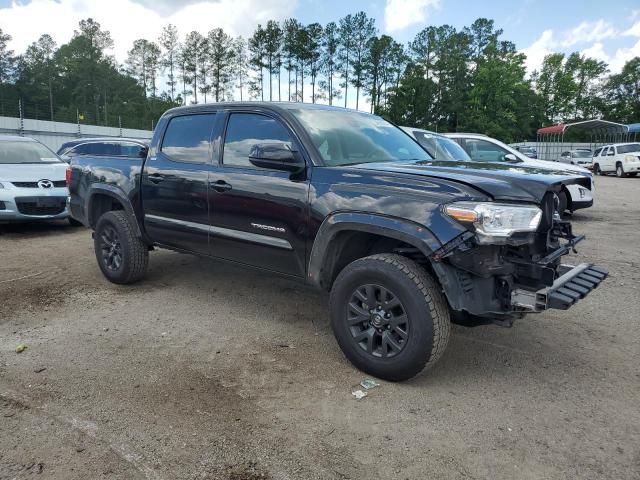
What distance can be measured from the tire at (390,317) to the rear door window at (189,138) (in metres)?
1.91

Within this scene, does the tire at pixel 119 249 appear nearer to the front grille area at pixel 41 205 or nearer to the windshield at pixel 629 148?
the front grille area at pixel 41 205

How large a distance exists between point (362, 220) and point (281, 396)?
1.21 metres

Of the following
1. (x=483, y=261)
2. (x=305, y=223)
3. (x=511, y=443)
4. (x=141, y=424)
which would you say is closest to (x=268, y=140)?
(x=305, y=223)

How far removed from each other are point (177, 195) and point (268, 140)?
1.11 m

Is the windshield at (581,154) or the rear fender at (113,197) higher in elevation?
the windshield at (581,154)

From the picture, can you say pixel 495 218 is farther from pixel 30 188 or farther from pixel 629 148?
pixel 629 148

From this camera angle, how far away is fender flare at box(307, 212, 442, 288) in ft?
9.52

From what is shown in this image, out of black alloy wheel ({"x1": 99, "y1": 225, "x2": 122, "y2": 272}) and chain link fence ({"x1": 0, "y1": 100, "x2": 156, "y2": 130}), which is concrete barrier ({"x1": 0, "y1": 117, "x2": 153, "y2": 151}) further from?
black alloy wheel ({"x1": 99, "y1": 225, "x2": 122, "y2": 272})

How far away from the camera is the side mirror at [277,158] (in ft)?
11.3

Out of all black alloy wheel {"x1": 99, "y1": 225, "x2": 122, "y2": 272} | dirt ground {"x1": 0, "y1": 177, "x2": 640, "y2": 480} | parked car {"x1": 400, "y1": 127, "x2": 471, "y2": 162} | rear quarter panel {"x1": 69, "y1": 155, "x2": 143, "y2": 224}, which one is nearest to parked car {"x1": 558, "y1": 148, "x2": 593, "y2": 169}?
parked car {"x1": 400, "y1": 127, "x2": 471, "y2": 162}

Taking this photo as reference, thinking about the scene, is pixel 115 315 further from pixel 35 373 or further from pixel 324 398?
pixel 324 398

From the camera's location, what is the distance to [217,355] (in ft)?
11.8

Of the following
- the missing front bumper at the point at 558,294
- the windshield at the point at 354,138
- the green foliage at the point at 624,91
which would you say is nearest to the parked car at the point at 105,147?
the windshield at the point at 354,138

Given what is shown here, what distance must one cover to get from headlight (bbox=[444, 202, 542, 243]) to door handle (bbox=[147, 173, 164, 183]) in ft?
9.54
